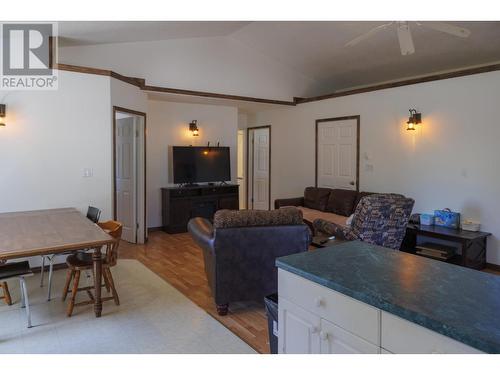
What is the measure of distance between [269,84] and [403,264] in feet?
20.3

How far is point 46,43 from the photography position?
15.0 ft

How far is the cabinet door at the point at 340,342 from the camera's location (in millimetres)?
1407

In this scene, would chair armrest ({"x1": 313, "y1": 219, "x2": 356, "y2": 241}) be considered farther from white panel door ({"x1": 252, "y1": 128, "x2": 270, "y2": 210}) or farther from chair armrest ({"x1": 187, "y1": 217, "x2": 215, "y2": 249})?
white panel door ({"x1": 252, "y1": 128, "x2": 270, "y2": 210})

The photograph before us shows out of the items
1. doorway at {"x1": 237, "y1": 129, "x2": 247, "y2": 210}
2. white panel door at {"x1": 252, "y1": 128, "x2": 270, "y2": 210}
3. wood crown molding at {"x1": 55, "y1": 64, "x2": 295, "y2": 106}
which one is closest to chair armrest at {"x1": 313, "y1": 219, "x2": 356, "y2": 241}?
wood crown molding at {"x1": 55, "y1": 64, "x2": 295, "y2": 106}

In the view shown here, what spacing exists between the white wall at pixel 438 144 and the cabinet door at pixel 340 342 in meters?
4.29

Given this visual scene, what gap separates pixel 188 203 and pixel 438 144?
4.18 m

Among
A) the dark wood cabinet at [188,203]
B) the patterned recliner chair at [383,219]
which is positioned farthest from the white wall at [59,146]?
the patterned recliner chair at [383,219]

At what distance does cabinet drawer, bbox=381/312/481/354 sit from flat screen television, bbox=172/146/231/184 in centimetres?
585

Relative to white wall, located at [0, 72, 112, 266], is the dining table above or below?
below

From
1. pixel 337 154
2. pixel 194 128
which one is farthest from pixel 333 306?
pixel 194 128

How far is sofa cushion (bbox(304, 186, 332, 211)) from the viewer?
6758 millimetres

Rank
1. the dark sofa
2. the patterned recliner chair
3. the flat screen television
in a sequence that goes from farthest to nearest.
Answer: the flat screen television < the dark sofa < the patterned recliner chair

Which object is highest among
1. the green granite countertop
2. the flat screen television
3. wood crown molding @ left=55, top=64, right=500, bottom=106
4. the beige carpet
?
wood crown molding @ left=55, top=64, right=500, bottom=106
